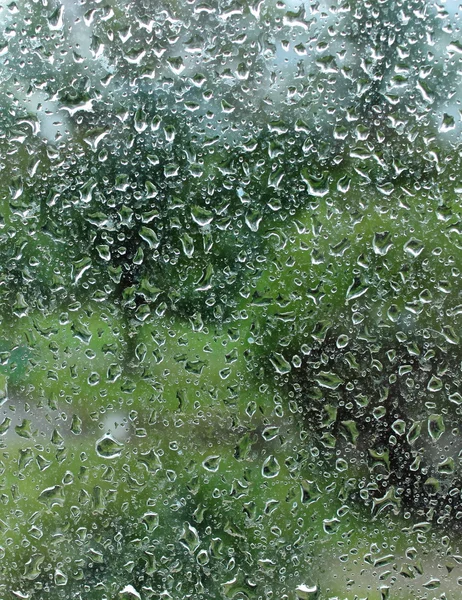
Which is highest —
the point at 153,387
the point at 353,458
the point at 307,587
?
the point at 153,387

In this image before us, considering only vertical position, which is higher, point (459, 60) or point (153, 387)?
point (459, 60)

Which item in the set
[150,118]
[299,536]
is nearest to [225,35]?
[150,118]

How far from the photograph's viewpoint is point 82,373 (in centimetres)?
81

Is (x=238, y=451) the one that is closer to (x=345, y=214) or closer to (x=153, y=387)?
(x=153, y=387)

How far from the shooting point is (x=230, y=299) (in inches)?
31.7

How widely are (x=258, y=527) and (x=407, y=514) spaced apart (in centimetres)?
25

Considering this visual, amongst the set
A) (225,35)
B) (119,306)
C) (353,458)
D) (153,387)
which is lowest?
(353,458)

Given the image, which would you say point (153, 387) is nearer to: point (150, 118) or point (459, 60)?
point (150, 118)

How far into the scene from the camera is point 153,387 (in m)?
0.81

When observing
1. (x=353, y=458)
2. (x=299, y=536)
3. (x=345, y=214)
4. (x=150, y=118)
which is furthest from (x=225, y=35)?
(x=299, y=536)

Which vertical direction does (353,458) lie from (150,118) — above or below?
below

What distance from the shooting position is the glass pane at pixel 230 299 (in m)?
0.78

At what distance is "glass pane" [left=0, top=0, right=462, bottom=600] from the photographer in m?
0.78

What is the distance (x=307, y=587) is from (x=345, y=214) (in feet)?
2.07
